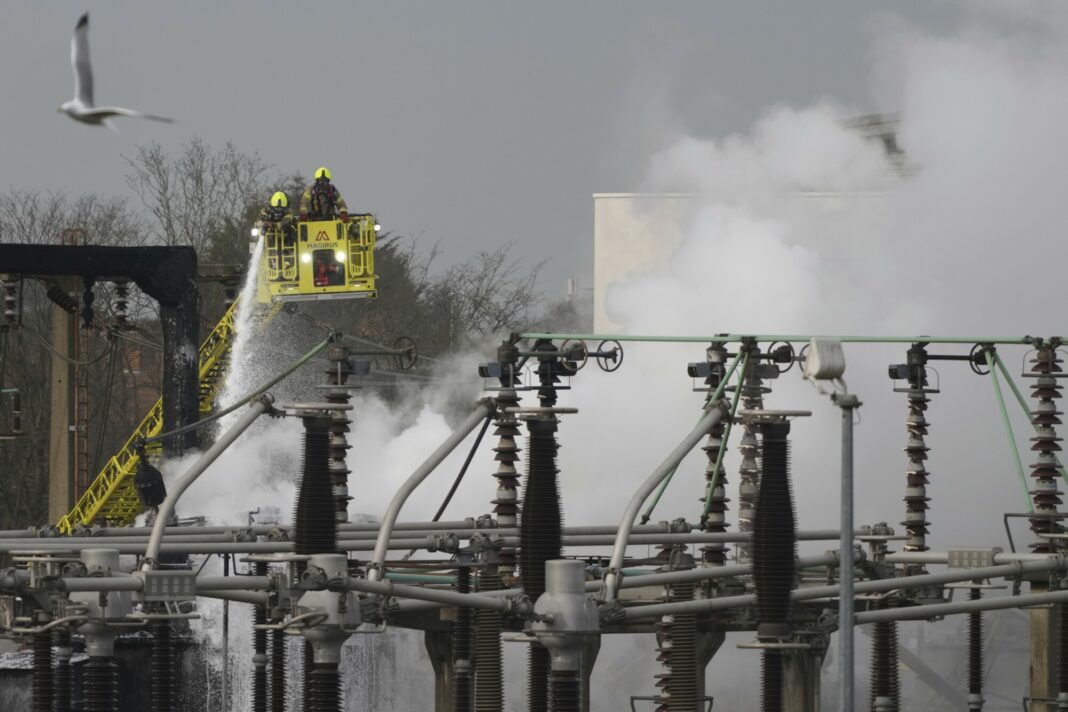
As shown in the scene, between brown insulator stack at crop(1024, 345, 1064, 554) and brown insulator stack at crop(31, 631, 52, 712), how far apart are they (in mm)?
13469

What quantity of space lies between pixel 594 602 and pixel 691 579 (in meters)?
3.01

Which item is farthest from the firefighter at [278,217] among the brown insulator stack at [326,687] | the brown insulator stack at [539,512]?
the brown insulator stack at [326,687]

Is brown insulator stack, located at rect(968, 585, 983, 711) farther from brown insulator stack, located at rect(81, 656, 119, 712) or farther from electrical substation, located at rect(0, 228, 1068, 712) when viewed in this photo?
brown insulator stack, located at rect(81, 656, 119, 712)

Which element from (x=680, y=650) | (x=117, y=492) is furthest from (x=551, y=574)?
(x=117, y=492)

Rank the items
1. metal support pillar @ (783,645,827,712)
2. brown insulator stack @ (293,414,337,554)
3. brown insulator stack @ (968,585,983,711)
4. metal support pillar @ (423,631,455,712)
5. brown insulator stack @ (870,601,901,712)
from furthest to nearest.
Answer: metal support pillar @ (423,631,455,712)
brown insulator stack @ (968,585,983,711)
metal support pillar @ (783,645,827,712)
brown insulator stack @ (870,601,901,712)
brown insulator stack @ (293,414,337,554)

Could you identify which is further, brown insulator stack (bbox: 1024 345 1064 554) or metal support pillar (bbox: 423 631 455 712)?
metal support pillar (bbox: 423 631 455 712)

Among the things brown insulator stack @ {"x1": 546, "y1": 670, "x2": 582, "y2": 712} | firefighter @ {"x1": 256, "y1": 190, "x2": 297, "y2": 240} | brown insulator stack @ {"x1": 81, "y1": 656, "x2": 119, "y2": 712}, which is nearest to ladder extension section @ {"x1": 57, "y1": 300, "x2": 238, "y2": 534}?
firefighter @ {"x1": 256, "y1": 190, "x2": 297, "y2": 240}

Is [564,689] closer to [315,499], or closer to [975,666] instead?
[315,499]

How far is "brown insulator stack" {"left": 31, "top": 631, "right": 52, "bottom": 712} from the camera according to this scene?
101 feet

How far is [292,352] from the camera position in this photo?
64875 mm

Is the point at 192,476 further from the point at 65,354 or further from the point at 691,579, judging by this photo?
the point at 65,354

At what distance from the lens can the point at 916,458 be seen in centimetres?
3662

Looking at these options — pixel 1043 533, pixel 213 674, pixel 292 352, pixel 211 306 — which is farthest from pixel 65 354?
pixel 1043 533

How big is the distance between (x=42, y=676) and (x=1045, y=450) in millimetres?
14160
